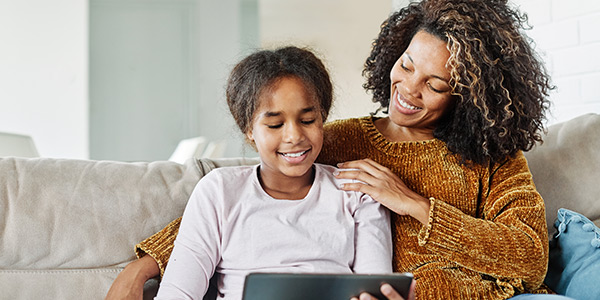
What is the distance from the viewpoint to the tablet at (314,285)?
1.04m

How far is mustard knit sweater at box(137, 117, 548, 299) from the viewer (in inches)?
58.3

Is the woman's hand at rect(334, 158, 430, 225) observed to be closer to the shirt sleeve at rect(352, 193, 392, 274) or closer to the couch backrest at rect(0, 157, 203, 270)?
the shirt sleeve at rect(352, 193, 392, 274)

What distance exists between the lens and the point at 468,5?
5.48ft

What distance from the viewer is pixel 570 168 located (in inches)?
74.6

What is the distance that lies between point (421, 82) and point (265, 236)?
59 cm

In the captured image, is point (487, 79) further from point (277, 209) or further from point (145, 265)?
point (145, 265)

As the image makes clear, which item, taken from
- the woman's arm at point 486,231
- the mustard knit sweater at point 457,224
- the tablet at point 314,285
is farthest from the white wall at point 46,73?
the tablet at point 314,285

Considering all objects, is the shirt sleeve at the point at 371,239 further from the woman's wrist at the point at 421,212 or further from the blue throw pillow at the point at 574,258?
the blue throw pillow at the point at 574,258

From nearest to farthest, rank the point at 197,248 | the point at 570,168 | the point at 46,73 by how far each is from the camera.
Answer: the point at 197,248 → the point at 570,168 → the point at 46,73

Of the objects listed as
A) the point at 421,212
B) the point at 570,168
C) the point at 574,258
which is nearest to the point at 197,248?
the point at 421,212

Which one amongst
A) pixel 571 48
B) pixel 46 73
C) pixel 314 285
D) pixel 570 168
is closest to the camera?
pixel 314 285

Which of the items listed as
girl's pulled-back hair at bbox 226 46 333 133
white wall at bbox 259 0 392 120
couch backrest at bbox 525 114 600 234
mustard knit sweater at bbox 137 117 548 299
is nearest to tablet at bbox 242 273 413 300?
mustard knit sweater at bbox 137 117 548 299

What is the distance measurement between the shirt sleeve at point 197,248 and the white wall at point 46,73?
4.22m

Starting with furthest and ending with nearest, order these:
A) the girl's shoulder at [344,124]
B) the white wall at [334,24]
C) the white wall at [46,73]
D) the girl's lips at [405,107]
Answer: the white wall at [334,24], the white wall at [46,73], the girl's shoulder at [344,124], the girl's lips at [405,107]
